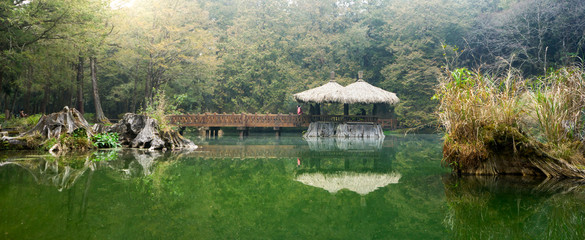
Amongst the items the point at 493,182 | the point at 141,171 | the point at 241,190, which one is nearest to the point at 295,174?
the point at 241,190

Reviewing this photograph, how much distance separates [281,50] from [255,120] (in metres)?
8.77

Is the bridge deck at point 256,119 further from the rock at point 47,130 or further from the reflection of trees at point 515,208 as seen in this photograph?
the reflection of trees at point 515,208

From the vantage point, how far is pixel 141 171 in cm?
Answer: 482

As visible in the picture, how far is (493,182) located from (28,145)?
8.37 m

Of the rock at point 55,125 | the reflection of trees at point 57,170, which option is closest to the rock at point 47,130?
the rock at point 55,125

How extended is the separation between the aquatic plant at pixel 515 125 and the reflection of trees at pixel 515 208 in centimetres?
36

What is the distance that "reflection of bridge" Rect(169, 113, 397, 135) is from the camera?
17.1 meters

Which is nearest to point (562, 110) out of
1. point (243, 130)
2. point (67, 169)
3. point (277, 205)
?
point (277, 205)

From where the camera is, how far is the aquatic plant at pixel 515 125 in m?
4.49

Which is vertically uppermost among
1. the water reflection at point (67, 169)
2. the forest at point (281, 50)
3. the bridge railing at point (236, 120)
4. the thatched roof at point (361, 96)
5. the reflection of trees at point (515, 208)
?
the forest at point (281, 50)

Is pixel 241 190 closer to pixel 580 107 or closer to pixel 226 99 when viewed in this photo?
pixel 580 107

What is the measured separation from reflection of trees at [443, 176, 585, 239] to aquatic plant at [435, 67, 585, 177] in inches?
14.3

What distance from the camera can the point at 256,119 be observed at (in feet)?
57.2

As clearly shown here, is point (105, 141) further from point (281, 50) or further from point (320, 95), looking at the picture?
point (281, 50)
